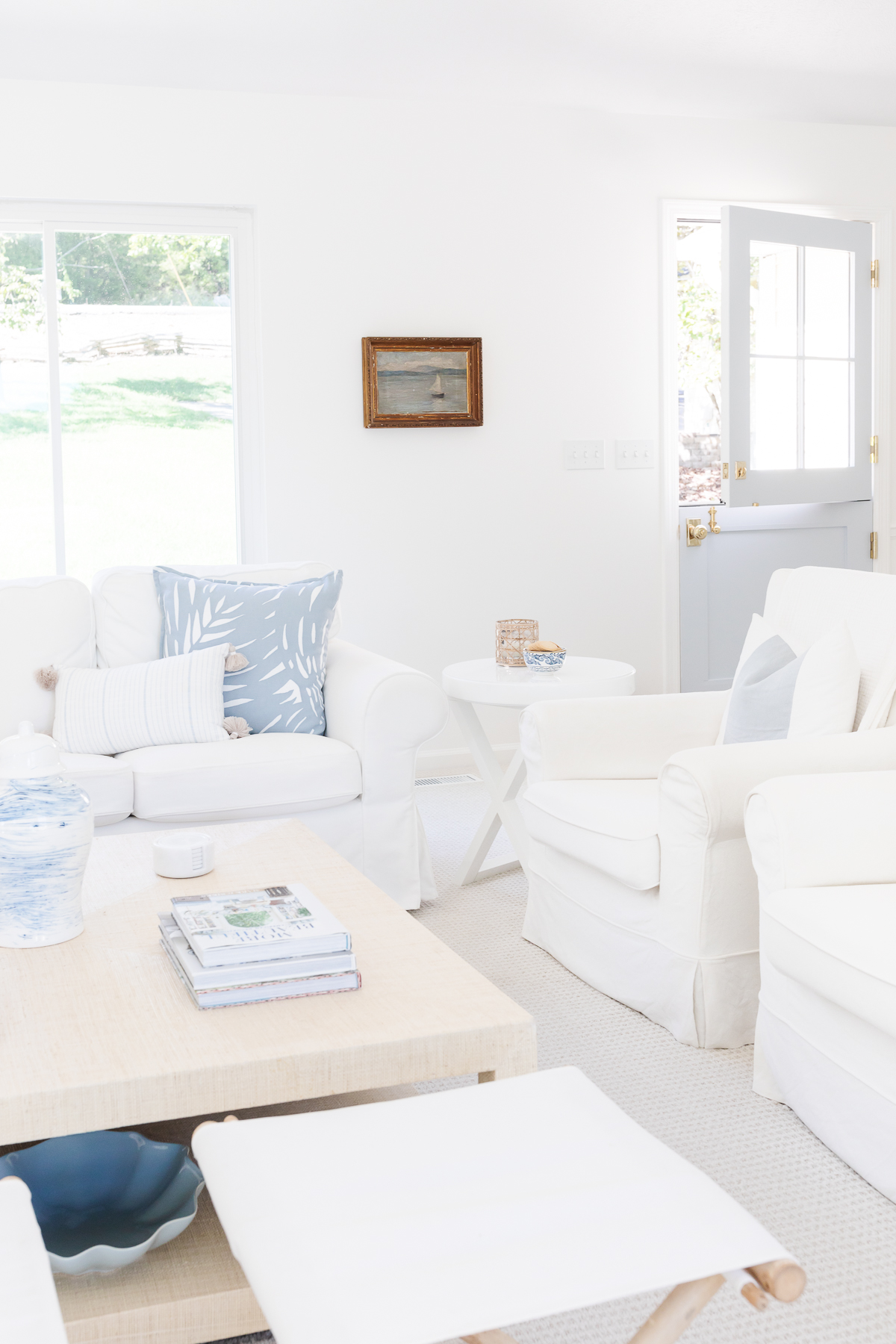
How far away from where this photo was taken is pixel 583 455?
471 cm

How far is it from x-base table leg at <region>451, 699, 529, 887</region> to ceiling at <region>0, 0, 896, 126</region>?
2127 millimetres

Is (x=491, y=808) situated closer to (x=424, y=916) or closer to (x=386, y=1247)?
(x=424, y=916)

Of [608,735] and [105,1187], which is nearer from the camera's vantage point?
[105,1187]

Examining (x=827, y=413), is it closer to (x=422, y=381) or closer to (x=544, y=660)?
(x=422, y=381)

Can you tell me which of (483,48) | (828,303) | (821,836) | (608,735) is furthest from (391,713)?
(828,303)

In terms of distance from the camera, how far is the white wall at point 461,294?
424 cm

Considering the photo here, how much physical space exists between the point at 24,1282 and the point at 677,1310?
0.52m

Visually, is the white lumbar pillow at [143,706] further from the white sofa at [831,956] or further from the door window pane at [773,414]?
the door window pane at [773,414]

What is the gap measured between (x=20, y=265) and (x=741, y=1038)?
352 cm

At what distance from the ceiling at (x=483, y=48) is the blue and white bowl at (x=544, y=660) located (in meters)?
1.98

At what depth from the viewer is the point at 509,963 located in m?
2.70

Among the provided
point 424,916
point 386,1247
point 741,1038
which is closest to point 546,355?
point 424,916

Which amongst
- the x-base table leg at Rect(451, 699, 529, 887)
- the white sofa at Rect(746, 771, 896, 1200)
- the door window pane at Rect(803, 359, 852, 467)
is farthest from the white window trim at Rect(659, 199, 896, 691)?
the white sofa at Rect(746, 771, 896, 1200)

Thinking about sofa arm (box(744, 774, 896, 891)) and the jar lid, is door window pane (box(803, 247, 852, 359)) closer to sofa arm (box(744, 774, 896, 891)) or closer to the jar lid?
sofa arm (box(744, 774, 896, 891))
